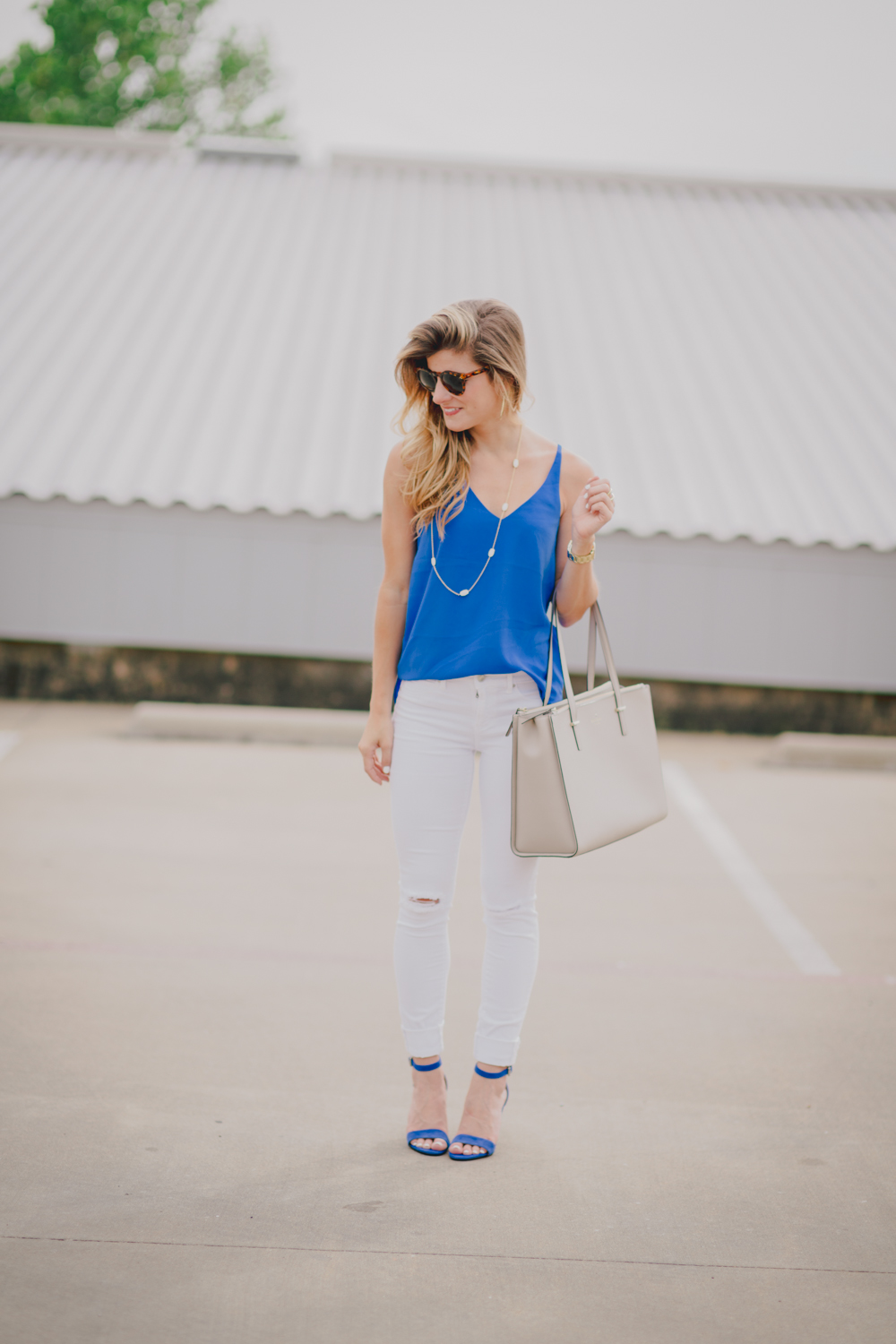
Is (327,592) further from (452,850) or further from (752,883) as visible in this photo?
(452,850)

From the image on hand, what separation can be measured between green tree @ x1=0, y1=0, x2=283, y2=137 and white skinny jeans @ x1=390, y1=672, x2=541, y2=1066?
27777mm

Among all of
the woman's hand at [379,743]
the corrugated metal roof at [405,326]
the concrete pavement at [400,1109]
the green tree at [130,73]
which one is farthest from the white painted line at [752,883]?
the green tree at [130,73]

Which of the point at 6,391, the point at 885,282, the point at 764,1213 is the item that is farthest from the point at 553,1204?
the point at 885,282

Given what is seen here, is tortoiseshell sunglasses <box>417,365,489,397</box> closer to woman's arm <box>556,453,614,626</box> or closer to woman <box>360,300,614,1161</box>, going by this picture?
woman <box>360,300,614,1161</box>

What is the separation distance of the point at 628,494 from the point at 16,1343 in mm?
8106

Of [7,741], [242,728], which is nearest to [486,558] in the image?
[242,728]

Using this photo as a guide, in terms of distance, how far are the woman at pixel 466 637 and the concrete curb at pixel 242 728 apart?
524cm

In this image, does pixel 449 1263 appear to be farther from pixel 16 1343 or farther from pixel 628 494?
pixel 628 494

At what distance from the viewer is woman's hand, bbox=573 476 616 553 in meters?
2.74

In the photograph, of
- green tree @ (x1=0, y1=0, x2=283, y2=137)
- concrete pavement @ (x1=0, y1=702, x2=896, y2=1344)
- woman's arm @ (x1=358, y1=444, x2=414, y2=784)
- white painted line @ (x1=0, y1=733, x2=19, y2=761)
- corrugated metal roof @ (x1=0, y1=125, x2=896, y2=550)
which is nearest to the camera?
concrete pavement @ (x1=0, y1=702, x2=896, y2=1344)

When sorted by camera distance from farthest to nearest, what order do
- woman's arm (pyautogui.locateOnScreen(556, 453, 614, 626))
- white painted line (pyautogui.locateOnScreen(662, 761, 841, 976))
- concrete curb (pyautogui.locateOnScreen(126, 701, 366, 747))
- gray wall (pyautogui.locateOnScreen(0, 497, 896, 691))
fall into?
gray wall (pyautogui.locateOnScreen(0, 497, 896, 691)) < concrete curb (pyautogui.locateOnScreen(126, 701, 366, 747)) < white painted line (pyautogui.locateOnScreen(662, 761, 841, 976)) < woman's arm (pyautogui.locateOnScreen(556, 453, 614, 626))

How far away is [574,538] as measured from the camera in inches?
111

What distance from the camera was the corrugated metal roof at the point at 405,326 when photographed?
9570 millimetres

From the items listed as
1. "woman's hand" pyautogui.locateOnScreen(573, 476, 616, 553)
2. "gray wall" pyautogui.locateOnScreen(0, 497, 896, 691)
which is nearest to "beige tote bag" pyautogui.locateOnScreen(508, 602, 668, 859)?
"woman's hand" pyautogui.locateOnScreen(573, 476, 616, 553)
